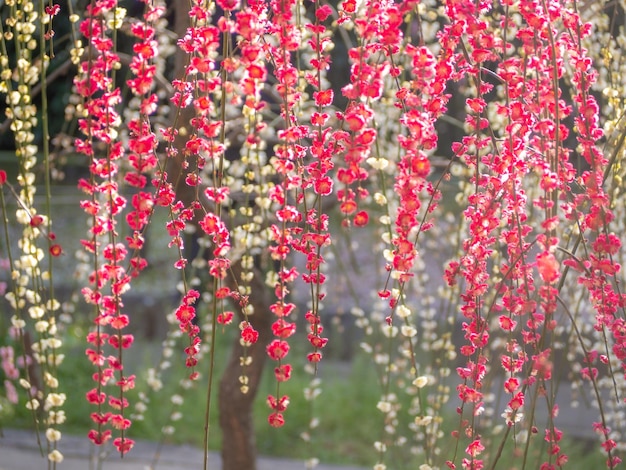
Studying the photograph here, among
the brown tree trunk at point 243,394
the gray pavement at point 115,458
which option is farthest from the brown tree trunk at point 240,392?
the gray pavement at point 115,458

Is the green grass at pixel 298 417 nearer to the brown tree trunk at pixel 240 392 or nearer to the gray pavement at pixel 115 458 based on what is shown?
the gray pavement at pixel 115 458

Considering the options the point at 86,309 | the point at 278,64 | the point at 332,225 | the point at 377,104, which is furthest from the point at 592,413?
the point at 278,64

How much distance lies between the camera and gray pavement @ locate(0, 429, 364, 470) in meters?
3.01

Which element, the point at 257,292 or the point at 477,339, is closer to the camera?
the point at 477,339

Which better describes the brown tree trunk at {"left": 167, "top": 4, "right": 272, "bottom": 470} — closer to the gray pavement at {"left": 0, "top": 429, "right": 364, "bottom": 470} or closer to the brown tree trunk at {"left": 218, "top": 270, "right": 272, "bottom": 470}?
the brown tree trunk at {"left": 218, "top": 270, "right": 272, "bottom": 470}

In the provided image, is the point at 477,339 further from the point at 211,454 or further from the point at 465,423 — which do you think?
the point at 211,454

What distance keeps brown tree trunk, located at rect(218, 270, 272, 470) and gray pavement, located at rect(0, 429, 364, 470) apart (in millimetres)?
517

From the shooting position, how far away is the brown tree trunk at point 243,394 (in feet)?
7.94

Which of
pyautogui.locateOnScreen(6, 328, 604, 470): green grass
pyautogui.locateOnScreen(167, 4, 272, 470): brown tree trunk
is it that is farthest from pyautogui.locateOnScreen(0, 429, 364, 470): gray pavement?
pyautogui.locateOnScreen(167, 4, 272, 470): brown tree trunk

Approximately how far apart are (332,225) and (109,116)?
2.78m

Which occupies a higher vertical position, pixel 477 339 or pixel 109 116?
pixel 109 116

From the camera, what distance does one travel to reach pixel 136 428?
11.1ft

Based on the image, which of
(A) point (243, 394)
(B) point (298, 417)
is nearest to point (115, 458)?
(B) point (298, 417)

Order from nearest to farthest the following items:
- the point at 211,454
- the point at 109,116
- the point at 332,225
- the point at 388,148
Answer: the point at 109,116 → the point at 388,148 → the point at 211,454 → the point at 332,225
